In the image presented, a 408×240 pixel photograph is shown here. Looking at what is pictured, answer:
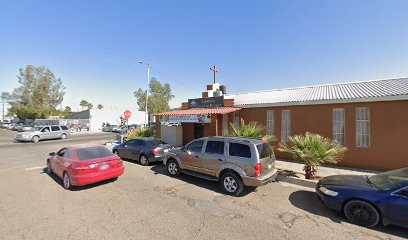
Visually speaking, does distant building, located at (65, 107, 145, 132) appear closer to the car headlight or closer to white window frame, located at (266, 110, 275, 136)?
white window frame, located at (266, 110, 275, 136)

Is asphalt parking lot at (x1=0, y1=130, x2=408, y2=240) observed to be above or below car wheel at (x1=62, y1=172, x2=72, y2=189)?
below

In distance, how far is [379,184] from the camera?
14.7 ft

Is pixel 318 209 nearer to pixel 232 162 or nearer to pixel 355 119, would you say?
pixel 232 162

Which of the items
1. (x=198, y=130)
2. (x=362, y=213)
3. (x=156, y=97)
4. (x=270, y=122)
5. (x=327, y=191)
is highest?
(x=156, y=97)

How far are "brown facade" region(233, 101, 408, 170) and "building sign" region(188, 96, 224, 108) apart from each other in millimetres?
5213

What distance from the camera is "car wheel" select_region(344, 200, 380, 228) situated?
418 cm

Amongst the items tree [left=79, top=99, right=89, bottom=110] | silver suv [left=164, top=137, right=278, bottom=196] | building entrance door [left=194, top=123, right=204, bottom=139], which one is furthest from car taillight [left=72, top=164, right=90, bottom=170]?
tree [left=79, top=99, right=89, bottom=110]

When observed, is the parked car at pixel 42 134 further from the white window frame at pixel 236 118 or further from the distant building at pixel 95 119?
the white window frame at pixel 236 118

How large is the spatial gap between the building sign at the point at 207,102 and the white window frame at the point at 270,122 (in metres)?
3.26

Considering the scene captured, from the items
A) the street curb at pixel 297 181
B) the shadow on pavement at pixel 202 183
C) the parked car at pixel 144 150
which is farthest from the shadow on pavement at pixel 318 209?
the parked car at pixel 144 150

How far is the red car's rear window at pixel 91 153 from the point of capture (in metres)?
6.55

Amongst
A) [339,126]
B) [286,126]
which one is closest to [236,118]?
[286,126]

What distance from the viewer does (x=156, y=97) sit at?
43219 mm

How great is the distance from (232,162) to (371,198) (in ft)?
10.9
